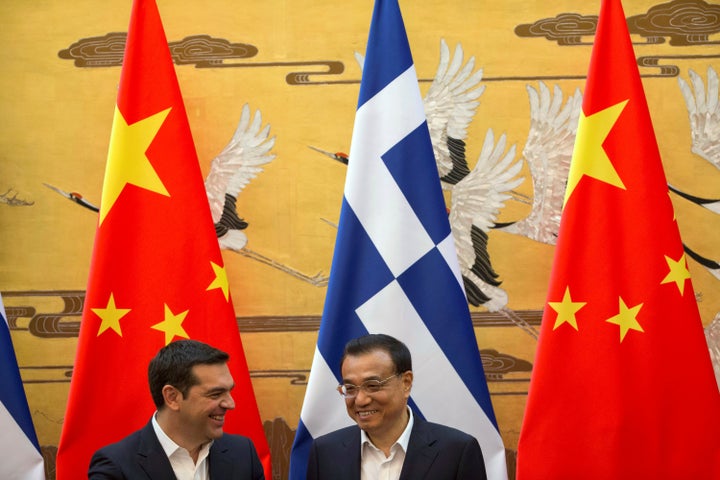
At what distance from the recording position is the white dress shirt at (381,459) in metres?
2.81

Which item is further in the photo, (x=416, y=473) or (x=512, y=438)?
(x=512, y=438)

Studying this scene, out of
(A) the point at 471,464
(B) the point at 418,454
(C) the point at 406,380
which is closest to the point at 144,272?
(C) the point at 406,380

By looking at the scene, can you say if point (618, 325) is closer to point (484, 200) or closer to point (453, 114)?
point (484, 200)

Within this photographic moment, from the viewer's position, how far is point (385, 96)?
3.71m

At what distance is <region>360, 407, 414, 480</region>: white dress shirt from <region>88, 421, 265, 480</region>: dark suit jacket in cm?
38

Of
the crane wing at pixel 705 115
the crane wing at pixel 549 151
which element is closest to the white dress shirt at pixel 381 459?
the crane wing at pixel 549 151

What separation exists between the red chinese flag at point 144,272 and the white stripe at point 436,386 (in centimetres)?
65

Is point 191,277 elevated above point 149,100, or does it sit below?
below

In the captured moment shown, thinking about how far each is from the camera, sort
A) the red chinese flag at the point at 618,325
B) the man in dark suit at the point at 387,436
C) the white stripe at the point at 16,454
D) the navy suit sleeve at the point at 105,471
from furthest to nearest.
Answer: the white stripe at the point at 16,454 < the red chinese flag at the point at 618,325 < the man in dark suit at the point at 387,436 < the navy suit sleeve at the point at 105,471

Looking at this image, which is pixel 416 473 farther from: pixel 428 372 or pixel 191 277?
pixel 191 277

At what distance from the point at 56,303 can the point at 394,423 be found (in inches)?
75.6

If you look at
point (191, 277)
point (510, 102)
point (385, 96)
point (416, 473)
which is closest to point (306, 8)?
point (385, 96)

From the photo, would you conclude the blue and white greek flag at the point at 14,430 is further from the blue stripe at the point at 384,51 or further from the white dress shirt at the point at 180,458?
the blue stripe at the point at 384,51

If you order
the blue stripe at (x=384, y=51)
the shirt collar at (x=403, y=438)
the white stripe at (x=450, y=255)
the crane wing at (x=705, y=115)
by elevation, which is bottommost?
the shirt collar at (x=403, y=438)
